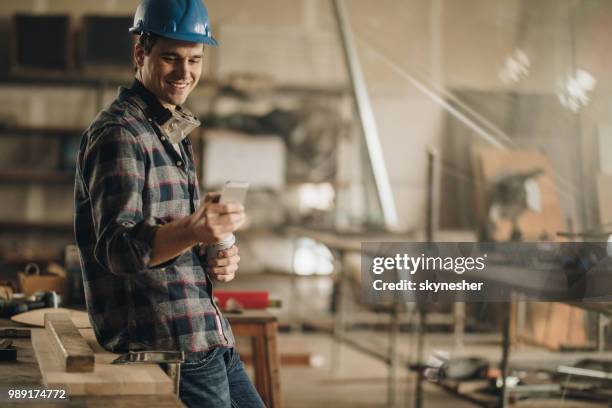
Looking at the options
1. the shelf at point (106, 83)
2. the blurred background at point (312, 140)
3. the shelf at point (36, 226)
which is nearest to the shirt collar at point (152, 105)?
the blurred background at point (312, 140)

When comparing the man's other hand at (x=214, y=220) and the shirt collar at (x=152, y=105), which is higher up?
the shirt collar at (x=152, y=105)

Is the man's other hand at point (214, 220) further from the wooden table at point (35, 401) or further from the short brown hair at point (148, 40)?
the short brown hair at point (148, 40)

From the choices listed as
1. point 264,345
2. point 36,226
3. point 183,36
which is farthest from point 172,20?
point 36,226

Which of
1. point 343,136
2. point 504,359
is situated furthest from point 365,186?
point 504,359

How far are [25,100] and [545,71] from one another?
4078mm

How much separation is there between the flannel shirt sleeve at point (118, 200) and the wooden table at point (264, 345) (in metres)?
0.84

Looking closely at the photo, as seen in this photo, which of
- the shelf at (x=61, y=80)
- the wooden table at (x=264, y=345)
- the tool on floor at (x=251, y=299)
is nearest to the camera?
the wooden table at (x=264, y=345)

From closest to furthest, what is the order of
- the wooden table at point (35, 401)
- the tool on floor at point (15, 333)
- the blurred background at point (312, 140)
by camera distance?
the wooden table at point (35, 401) → the tool on floor at point (15, 333) → the blurred background at point (312, 140)

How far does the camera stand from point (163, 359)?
1373 mm

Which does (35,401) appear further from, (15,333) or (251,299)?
(251,299)

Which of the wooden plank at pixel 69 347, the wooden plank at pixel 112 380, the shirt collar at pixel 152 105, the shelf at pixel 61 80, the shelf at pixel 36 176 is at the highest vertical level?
the shelf at pixel 61 80

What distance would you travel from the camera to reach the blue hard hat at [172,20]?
1474 mm

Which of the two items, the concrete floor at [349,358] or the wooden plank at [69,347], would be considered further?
→ the concrete floor at [349,358]

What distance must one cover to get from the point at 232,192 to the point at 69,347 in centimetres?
36
